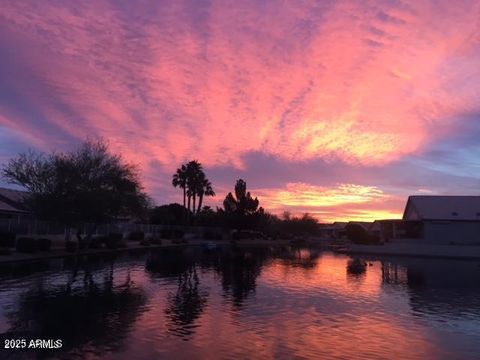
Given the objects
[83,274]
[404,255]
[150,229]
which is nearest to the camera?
[83,274]

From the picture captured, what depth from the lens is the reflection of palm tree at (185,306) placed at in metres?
15.1

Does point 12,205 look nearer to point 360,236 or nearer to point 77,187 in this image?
point 77,187

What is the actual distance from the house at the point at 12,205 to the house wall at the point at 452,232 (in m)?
48.4

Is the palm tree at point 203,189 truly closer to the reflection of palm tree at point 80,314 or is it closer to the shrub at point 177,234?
the shrub at point 177,234

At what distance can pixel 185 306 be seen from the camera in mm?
18875

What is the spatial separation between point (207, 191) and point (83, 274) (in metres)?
85.5

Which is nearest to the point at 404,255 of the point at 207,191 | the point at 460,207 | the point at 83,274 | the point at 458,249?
the point at 458,249

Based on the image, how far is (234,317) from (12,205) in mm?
51767

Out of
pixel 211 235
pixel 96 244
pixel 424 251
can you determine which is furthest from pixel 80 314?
pixel 211 235

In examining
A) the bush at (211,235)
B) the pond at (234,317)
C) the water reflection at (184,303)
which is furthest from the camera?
the bush at (211,235)

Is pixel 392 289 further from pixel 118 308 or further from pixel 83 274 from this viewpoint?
pixel 83 274

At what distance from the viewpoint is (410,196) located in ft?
236

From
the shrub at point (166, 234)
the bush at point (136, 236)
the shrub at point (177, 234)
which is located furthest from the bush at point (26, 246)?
the shrub at point (177, 234)

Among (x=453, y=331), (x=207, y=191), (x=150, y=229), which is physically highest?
(x=207, y=191)
